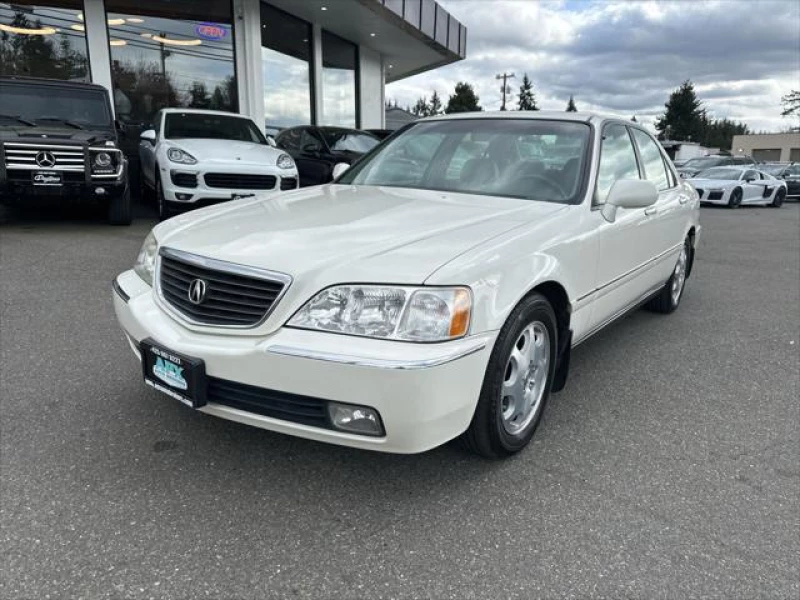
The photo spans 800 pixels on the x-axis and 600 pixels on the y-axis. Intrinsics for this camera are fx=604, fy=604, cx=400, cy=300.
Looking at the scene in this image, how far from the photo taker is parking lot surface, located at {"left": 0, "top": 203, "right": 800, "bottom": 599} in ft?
6.53

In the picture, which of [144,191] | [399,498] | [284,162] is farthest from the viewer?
[144,191]

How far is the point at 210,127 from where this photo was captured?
937 centimetres

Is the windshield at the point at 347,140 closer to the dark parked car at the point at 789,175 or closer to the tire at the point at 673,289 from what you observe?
the tire at the point at 673,289

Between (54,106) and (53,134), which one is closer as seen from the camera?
(53,134)

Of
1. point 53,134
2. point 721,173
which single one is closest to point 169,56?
point 53,134

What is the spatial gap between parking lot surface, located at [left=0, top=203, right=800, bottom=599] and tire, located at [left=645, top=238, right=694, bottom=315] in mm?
1279

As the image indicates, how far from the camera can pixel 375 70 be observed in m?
18.8

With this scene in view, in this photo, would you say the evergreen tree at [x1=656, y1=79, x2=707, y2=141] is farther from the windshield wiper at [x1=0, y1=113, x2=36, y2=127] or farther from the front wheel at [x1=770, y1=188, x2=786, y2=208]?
the windshield wiper at [x1=0, y1=113, x2=36, y2=127]

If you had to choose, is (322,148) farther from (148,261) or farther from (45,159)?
(148,261)

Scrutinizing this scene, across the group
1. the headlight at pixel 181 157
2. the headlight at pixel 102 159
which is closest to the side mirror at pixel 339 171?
the headlight at pixel 181 157

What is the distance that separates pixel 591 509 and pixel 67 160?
7.47 meters

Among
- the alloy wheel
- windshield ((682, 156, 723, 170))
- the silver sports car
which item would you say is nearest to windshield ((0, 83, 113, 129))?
the alloy wheel

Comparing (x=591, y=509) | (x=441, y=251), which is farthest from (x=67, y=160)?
(x=591, y=509)

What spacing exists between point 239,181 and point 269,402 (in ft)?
21.0
